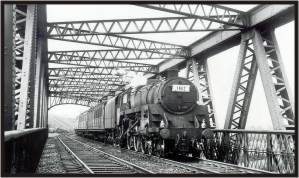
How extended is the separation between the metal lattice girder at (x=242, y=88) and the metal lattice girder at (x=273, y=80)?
811 mm

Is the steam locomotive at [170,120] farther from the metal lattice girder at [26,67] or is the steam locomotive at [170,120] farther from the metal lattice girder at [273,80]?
the metal lattice girder at [26,67]

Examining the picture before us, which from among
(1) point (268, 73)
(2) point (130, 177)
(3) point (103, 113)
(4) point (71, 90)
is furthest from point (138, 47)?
(4) point (71, 90)

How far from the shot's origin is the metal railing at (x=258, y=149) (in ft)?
29.4

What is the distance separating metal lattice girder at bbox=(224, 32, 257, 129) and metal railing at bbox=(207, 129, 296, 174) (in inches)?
64.2

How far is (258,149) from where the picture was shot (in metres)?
10.2

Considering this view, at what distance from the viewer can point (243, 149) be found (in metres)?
11.0

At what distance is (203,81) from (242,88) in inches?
167

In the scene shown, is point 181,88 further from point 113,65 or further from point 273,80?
point 113,65

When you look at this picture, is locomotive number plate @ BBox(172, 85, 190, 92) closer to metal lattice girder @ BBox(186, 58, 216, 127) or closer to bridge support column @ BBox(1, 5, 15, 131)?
metal lattice girder @ BBox(186, 58, 216, 127)

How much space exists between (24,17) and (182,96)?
6067 mm

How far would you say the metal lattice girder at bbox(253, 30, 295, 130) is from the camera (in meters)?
12.2

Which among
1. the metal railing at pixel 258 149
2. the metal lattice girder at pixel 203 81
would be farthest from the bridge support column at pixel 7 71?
the metal lattice girder at pixel 203 81

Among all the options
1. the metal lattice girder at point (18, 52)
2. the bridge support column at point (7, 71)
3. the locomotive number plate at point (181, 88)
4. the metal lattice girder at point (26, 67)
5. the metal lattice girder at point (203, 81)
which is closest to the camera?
the bridge support column at point (7, 71)

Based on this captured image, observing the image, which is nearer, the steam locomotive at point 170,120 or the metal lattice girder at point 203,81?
the steam locomotive at point 170,120
